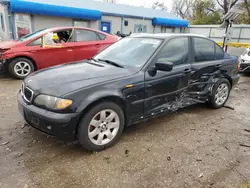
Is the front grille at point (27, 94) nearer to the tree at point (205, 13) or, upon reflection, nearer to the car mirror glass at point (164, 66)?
the car mirror glass at point (164, 66)

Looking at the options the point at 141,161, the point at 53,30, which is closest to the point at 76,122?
the point at 141,161

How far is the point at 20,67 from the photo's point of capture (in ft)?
20.7

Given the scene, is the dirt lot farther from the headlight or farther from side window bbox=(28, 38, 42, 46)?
side window bbox=(28, 38, 42, 46)

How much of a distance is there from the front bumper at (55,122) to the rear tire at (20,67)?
13.6 ft

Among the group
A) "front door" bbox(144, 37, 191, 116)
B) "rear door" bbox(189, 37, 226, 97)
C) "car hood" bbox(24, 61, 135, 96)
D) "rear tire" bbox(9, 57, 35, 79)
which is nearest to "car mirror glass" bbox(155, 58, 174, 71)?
"front door" bbox(144, 37, 191, 116)

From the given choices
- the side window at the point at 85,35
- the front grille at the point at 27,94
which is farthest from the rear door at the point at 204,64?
the side window at the point at 85,35

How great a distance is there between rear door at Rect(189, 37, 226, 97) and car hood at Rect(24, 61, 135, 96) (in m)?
1.46

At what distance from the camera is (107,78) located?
9.50 ft

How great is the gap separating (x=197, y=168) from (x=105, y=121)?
4.34 ft

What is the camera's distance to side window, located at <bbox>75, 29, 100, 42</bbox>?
22.8ft

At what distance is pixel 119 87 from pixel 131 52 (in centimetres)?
93

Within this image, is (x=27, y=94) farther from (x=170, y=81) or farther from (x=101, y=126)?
(x=170, y=81)

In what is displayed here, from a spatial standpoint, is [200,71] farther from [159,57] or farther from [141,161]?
[141,161]

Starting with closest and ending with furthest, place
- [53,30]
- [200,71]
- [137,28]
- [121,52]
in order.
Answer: [121,52] < [200,71] < [53,30] < [137,28]
